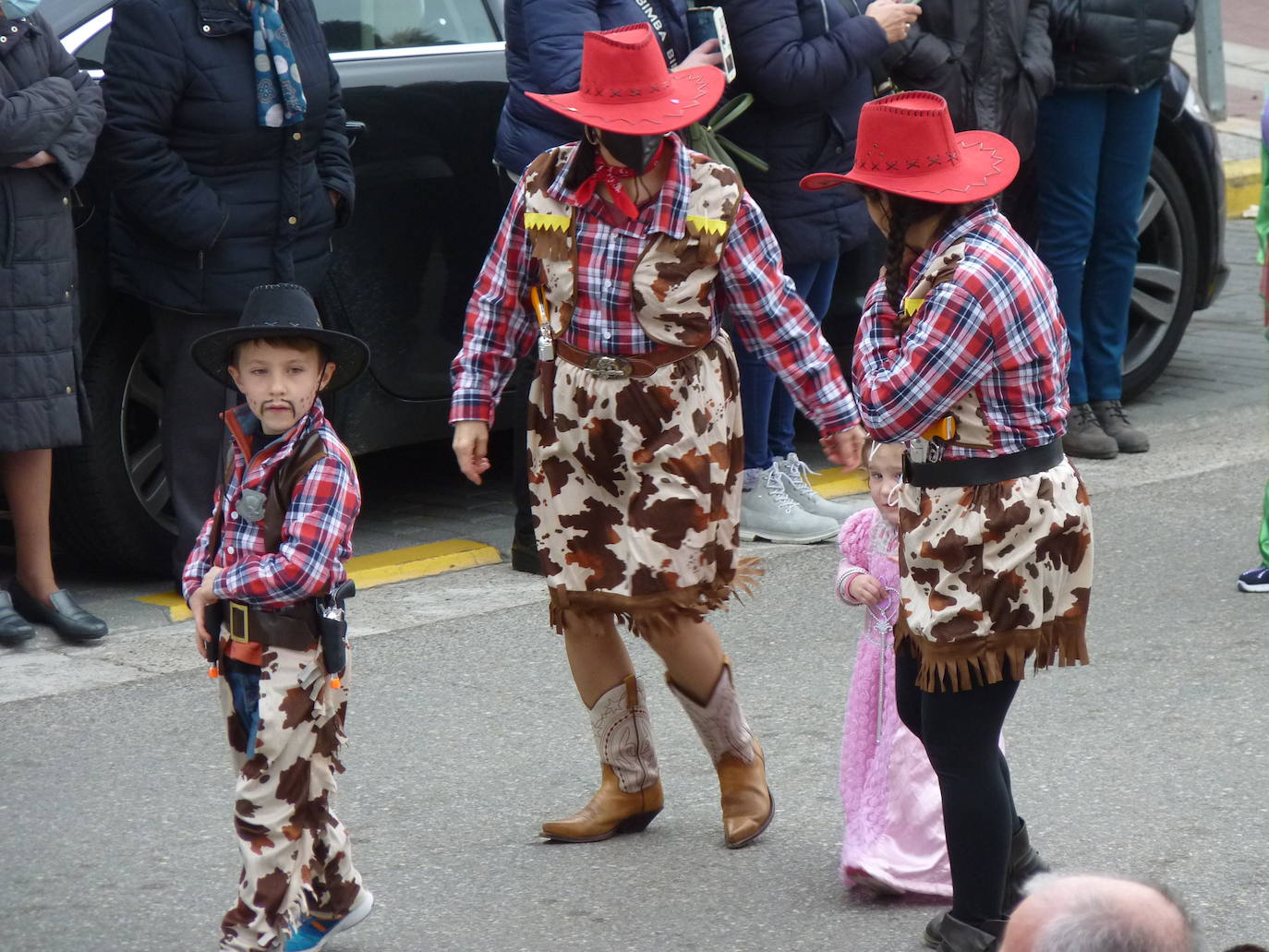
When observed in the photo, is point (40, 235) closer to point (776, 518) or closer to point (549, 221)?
point (549, 221)

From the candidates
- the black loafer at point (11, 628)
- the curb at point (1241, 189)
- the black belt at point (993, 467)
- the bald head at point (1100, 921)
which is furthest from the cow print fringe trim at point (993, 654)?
the curb at point (1241, 189)

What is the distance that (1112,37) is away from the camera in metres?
7.14

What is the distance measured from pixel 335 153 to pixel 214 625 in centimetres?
248

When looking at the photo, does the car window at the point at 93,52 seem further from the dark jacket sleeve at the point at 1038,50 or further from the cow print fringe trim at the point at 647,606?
the dark jacket sleeve at the point at 1038,50

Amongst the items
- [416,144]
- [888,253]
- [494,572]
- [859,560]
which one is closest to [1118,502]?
[494,572]

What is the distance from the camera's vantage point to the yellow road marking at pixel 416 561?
6.07m

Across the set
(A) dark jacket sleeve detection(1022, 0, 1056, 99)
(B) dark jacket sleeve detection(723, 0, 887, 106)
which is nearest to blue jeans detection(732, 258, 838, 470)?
(B) dark jacket sleeve detection(723, 0, 887, 106)

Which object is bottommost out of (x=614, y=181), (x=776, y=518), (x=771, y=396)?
(x=776, y=518)

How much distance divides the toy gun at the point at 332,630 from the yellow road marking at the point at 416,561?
8.26 feet

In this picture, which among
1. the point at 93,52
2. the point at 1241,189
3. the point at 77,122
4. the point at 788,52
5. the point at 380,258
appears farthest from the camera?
the point at 1241,189

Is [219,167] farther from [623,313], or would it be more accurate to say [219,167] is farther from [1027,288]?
[1027,288]

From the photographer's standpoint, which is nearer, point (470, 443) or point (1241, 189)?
point (470, 443)

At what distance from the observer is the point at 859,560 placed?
3.97 m

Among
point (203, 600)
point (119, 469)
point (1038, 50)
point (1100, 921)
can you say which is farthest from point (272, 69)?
point (1100, 921)
